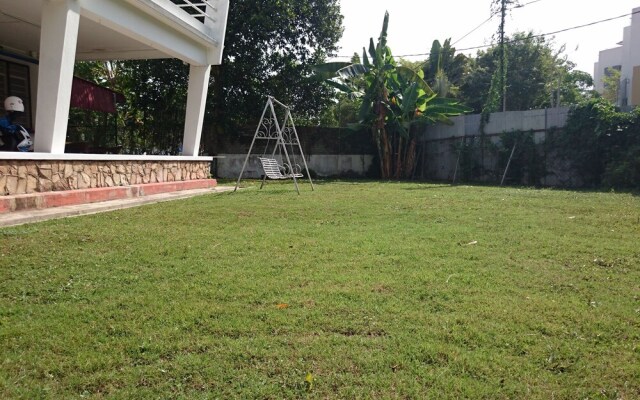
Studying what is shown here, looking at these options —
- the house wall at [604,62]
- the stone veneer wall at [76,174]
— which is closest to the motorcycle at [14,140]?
the stone veneer wall at [76,174]

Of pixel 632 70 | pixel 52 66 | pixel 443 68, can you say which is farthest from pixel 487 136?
pixel 52 66

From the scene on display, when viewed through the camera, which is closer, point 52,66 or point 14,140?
point 52,66

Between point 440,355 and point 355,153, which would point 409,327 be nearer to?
point 440,355

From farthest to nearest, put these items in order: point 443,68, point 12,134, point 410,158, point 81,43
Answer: point 443,68 < point 410,158 < point 81,43 < point 12,134

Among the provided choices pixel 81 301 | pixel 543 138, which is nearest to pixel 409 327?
pixel 81 301

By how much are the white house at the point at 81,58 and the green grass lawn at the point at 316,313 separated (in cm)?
211

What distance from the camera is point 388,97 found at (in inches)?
735

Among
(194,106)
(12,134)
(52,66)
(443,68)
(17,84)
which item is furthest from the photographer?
(443,68)

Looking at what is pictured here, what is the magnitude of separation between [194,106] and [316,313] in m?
9.80

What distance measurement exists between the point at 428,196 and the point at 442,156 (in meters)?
9.34

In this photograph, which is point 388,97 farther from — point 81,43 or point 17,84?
point 17,84

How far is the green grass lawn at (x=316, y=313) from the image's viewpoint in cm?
225

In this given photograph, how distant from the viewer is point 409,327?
2828 mm

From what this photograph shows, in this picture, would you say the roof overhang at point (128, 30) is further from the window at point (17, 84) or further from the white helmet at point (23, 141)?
the white helmet at point (23, 141)
